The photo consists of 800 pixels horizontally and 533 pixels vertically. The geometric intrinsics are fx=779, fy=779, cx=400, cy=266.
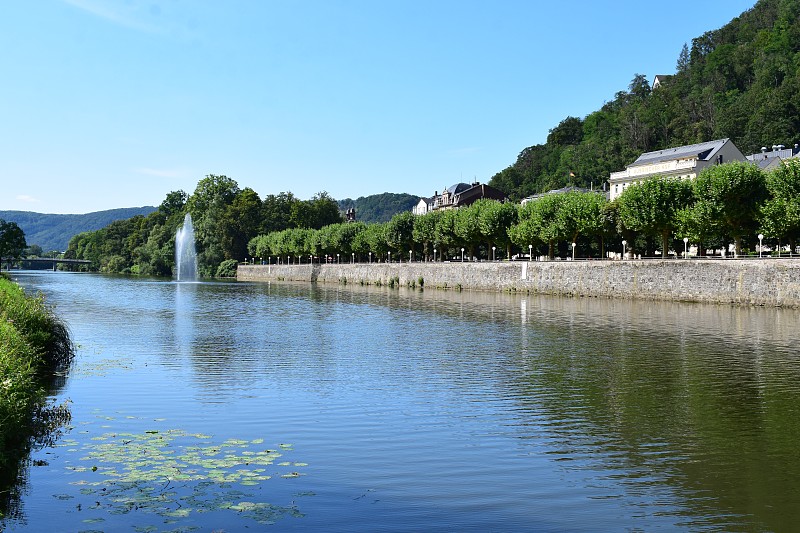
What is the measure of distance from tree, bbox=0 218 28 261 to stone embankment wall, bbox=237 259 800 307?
4906cm

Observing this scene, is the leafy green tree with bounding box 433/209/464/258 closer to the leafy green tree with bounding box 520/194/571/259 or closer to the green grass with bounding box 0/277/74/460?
the leafy green tree with bounding box 520/194/571/259

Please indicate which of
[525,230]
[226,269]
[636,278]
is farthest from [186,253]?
[636,278]

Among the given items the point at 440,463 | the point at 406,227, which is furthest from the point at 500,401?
the point at 406,227

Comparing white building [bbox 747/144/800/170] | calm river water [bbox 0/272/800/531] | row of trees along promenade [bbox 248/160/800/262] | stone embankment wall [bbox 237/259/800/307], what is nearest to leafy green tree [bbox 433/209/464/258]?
row of trees along promenade [bbox 248/160/800/262]

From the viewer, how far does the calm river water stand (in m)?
11.7

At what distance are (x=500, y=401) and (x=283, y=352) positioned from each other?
12.7 meters

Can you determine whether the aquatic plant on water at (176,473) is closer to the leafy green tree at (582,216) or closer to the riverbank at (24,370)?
Result: the riverbank at (24,370)

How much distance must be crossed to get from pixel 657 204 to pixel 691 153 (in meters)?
62.6

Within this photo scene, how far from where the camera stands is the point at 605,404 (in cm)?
2031

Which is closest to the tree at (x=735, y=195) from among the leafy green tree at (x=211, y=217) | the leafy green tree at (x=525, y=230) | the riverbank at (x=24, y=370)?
the leafy green tree at (x=525, y=230)

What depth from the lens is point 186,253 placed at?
535 feet

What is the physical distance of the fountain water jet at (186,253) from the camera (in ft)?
524

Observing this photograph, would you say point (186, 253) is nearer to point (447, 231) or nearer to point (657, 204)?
point (447, 231)

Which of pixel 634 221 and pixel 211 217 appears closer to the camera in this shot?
pixel 634 221
